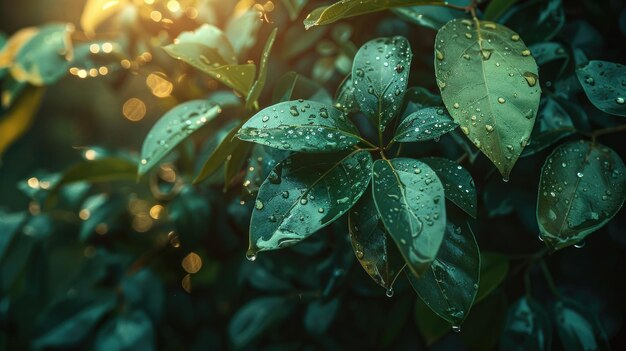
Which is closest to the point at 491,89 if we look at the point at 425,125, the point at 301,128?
the point at 425,125

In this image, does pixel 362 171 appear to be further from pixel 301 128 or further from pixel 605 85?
pixel 605 85

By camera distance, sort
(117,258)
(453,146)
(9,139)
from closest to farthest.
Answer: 1. (453,146)
2. (117,258)
3. (9,139)

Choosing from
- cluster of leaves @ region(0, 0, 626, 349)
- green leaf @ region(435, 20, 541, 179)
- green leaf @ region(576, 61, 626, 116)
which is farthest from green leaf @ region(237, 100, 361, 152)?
green leaf @ region(576, 61, 626, 116)

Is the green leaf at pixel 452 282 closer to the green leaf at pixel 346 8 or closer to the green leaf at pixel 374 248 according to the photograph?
the green leaf at pixel 374 248

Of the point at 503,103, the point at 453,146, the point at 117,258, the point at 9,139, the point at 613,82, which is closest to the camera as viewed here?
the point at 503,103

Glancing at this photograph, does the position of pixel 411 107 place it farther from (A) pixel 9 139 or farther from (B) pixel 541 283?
(A) pixel 9 139

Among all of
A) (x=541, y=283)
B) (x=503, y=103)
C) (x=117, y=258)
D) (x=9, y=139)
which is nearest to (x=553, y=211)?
(x=503, y=103)
